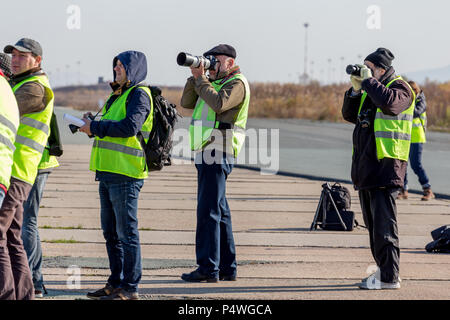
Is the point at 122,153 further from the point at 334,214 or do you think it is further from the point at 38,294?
the point at 334,214

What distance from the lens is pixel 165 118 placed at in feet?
22.1

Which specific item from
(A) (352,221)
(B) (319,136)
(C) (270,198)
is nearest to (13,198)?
(A) (352,221)

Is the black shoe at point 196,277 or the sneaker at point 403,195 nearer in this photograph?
the black shoe at point 196,277

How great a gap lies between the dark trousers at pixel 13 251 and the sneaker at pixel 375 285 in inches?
114

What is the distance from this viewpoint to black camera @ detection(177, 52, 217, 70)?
7.25m

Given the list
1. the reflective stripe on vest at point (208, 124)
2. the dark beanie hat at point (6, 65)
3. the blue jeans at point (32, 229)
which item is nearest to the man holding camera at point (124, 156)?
the blue jeans at point (32, 229)

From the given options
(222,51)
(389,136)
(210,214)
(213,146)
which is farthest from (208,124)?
(389,136)

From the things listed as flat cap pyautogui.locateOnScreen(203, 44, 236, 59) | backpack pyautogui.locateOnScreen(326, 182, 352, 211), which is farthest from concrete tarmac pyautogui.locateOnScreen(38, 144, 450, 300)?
flat cap pyautogui.locateOnScreen(203, 44, 236, 59)

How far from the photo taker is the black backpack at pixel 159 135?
670 cm

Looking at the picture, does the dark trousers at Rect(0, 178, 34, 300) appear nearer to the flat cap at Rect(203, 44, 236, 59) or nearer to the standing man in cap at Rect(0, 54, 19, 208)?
the standing man in cap at Rect(0, 54, 19, 208)

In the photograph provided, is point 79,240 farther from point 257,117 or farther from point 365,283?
point 257,117

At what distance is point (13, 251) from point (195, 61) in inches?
94.0

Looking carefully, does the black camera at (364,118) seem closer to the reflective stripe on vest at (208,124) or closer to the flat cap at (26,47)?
the reflective stripe on vest at (208,124)
